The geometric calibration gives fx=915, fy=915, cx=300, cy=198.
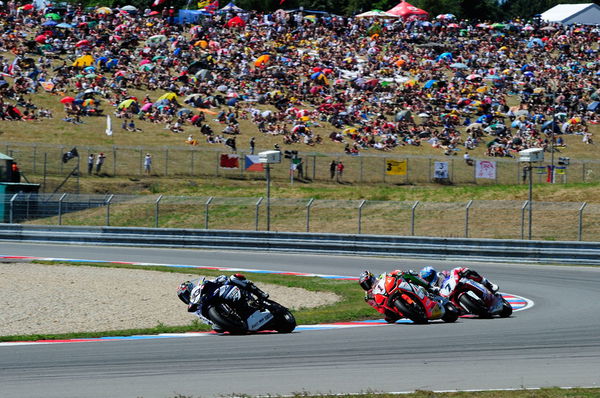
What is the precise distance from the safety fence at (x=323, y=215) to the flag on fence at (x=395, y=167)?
443 inches

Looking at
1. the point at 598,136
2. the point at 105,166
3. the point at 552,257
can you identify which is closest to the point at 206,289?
the point at 552,257

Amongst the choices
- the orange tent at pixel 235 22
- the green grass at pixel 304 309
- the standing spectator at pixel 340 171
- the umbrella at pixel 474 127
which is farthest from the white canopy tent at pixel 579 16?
the green grass at pixel 304 309

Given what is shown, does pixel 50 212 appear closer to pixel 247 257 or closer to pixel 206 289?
pixel 247 257

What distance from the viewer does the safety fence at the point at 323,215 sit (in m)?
31.3

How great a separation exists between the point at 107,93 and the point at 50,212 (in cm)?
1767

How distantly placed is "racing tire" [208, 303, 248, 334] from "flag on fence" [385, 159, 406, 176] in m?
34.9

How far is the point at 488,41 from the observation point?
67.4 metres

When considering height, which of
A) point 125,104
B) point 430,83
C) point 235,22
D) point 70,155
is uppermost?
point 235,22

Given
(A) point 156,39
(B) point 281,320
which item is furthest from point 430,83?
(B) point 281,320

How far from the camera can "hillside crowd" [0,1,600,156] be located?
5156cm

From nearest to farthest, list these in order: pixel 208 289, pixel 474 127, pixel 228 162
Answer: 1. pixel 208 289
2. pixel 228 162
3. pixel 474 127

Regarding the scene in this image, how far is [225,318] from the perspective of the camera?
12.8m

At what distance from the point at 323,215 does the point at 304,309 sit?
17782 millimetres

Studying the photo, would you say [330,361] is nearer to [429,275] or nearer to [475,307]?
[429,275]
